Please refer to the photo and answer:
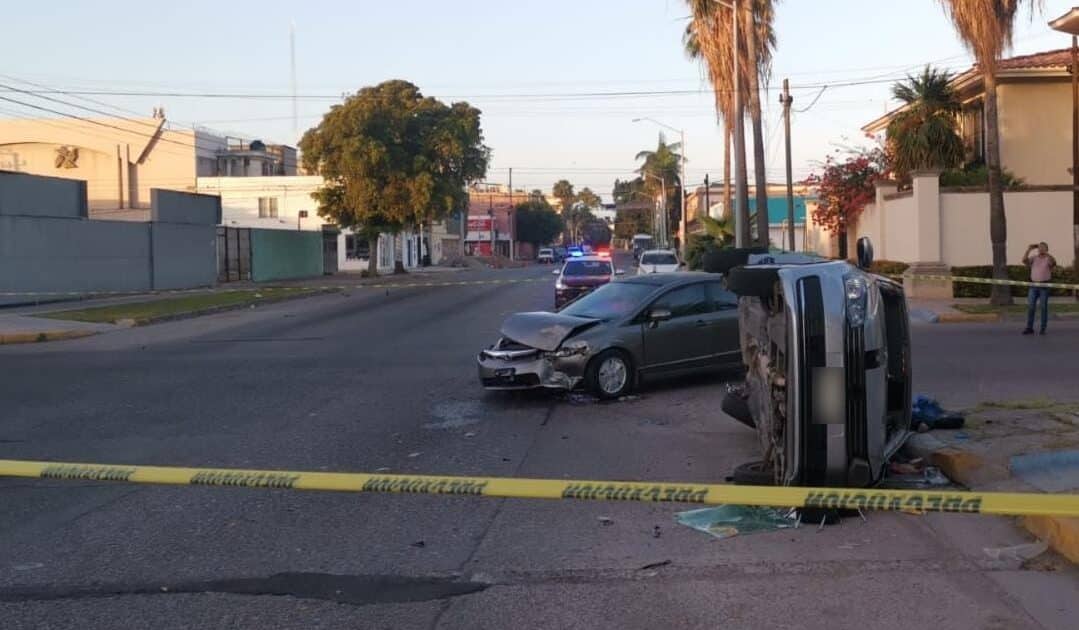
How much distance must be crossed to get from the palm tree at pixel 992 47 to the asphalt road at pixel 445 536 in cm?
1174

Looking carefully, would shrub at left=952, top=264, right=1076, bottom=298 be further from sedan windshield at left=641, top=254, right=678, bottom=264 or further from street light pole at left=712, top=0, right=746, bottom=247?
sedan windshield at left=641, top=254, right=678, bottom=264

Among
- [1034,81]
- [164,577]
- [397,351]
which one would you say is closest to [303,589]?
[164,577]

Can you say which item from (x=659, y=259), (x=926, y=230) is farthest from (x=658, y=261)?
(x=926, y=230)

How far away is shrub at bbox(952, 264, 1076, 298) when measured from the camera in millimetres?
26828

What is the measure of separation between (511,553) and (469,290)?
3439 centimetres

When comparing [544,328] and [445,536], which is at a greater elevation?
[544,328]

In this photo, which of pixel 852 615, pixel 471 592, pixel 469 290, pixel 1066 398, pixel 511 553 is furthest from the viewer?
pixel 469 290

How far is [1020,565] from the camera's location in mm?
6051

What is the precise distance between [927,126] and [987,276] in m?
7.10

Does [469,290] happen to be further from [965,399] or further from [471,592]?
[471,592]

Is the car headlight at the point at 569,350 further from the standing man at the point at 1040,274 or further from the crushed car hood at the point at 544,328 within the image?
the standing man at the point at 1040,274

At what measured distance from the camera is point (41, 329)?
2303cm

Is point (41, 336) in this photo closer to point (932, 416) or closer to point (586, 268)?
point (586, 268)

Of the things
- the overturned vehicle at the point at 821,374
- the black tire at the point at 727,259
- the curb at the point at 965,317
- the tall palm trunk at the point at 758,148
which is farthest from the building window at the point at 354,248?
the overturned vehicle at the point at 821,374
